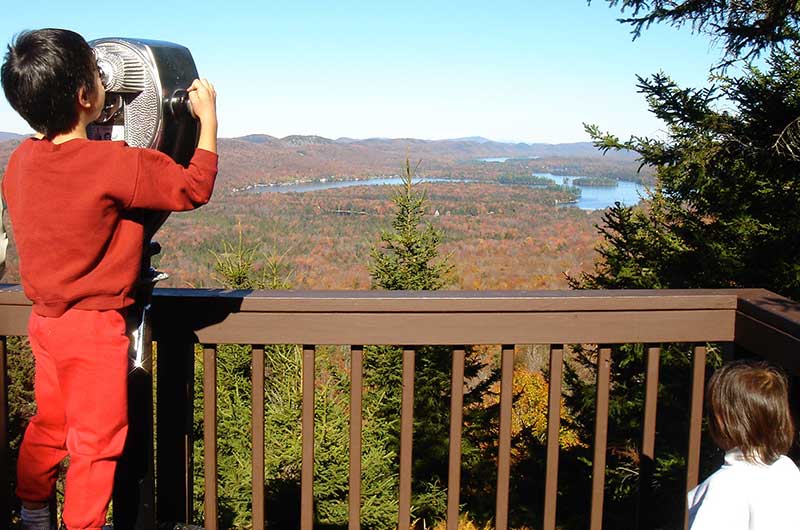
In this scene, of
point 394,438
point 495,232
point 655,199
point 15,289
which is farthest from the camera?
point 495,232

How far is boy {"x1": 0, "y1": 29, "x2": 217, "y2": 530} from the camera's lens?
4.68 ft

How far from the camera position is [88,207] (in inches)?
57.6

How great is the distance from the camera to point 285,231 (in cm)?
5247

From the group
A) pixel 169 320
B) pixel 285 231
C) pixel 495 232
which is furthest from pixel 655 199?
pixel 495 232

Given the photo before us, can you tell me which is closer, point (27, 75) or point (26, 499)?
point (27, 75)

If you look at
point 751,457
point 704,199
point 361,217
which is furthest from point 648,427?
point 361,217

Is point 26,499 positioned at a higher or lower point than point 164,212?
lower

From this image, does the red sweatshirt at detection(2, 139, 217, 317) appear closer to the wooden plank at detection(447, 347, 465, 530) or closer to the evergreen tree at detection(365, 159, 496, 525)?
the wooden plank at detection(447, 347, 465, 530)

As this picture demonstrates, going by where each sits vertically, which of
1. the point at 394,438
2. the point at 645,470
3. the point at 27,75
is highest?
the point at 27,75

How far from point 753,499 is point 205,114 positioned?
53.9 inches

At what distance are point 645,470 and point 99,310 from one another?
154 centimetres

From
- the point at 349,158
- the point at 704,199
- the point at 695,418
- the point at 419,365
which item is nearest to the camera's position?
the point at 695,418

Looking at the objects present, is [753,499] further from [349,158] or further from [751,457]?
[349,158]

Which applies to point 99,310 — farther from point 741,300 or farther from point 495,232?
point 495,232
